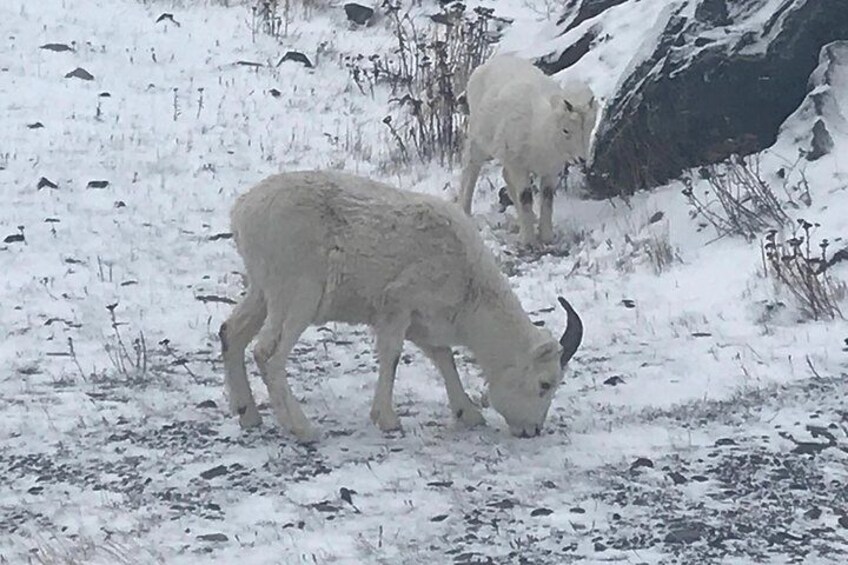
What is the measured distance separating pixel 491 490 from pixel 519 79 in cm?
658

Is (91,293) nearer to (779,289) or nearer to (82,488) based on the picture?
(82,488)

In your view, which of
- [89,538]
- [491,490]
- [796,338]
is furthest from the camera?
[796,338]

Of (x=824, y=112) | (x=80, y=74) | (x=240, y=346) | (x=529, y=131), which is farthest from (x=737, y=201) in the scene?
(x=80, y=74)

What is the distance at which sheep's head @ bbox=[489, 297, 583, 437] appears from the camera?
7.96 m

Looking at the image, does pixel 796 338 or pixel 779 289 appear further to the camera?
pixel 779 289

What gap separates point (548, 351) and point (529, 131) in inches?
182

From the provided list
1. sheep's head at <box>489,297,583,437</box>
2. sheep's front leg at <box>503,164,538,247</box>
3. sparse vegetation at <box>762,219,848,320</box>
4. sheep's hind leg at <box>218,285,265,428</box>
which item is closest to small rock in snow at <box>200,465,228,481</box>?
sheep's hind leg at <box>218,285,265,428</box>

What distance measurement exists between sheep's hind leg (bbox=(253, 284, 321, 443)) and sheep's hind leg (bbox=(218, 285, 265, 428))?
0.68 ft

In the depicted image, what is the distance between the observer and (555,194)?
13.2 m

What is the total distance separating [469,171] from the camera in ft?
43.3

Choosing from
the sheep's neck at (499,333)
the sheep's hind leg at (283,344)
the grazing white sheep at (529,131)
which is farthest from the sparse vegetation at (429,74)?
the sheep's hind leg at (283,344)

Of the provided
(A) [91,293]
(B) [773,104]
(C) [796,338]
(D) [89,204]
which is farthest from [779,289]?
(D) [89,204]

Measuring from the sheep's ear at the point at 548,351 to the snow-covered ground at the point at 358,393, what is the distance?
16.3 inches

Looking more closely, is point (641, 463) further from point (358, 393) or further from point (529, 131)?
point (529, 131)
